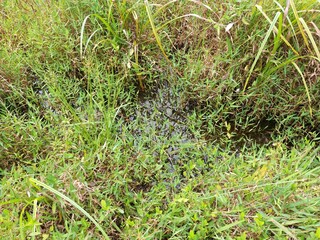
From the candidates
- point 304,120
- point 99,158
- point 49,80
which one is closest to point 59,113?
point 49,80

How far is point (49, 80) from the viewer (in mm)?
1853

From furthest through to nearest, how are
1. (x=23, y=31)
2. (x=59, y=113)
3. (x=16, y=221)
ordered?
1. (x=23, y=31)
2. (x=59, y=113)
3. (x=16, y=221)

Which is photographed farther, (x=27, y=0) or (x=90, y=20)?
(x=27, y=0)

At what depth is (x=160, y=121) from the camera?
189 cm

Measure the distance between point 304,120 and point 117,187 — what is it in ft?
3.98

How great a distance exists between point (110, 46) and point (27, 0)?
83 cm

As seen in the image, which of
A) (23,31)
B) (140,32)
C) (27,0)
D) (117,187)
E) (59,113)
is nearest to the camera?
(117,187)

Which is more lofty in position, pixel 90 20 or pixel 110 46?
pixel 90 20

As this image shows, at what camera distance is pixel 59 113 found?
181 cm

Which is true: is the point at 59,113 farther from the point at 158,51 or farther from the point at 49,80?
the point at 158,51

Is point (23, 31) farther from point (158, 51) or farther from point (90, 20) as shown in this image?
point (158, 51)

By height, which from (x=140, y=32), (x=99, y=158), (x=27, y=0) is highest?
(x=27, y=0)

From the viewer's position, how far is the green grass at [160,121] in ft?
4.45

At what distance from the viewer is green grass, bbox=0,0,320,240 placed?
1355 millimetres
